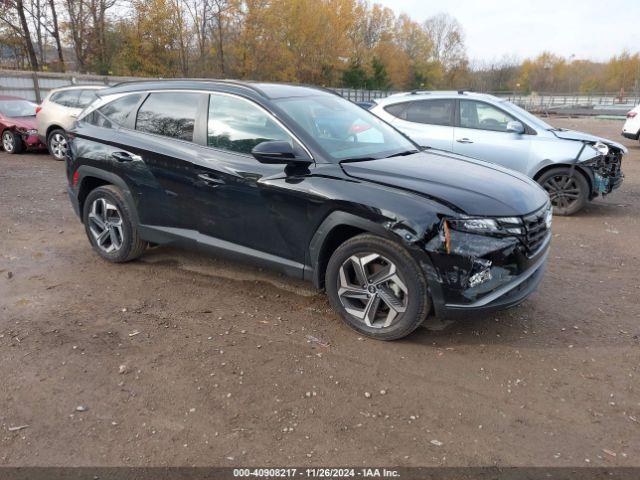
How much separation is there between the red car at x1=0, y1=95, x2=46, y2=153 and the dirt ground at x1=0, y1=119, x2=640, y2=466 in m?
8.80

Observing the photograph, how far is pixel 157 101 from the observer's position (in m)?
4.58

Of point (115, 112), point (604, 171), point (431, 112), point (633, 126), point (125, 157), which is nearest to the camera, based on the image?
point (125, 157)

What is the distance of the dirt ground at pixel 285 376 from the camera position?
2.57m

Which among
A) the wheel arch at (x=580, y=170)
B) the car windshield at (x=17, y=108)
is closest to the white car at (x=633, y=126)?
the wheel arch at (x=580, y=170)

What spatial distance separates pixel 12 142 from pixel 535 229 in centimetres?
1302

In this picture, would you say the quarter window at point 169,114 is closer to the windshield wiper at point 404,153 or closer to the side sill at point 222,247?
the side sill at point 222,247

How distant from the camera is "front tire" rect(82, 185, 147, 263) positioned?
15.6 ft

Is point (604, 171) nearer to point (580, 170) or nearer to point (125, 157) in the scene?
point (580, 170)

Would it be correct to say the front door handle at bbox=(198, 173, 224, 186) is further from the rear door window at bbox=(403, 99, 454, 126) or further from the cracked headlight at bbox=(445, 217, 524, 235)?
the rear door window at bbox=(403, 99, 454, 126)

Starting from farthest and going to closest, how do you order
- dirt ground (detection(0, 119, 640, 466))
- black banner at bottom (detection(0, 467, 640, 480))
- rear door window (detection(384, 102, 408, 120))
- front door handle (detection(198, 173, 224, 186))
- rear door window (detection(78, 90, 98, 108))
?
rear door window (detection(78, 90, 98, 108)) < rear door window (detection(384, 102, 408, 120)) < front door handle (detection(198, 173, 224, 186)) < dirt ground (detection(0, 119, 640, 466)) < black banner at bottom (detection(0, 467, 640, 480))

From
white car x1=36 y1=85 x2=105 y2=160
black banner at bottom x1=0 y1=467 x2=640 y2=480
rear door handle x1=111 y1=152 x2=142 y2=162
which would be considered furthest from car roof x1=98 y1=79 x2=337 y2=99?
white car x1=36 y1=85 x2=105 y2=160

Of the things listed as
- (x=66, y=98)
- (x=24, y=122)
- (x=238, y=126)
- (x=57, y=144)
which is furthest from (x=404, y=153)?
(x=24, y=122)

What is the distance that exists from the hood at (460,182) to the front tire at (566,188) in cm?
367

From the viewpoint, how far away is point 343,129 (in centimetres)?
422
